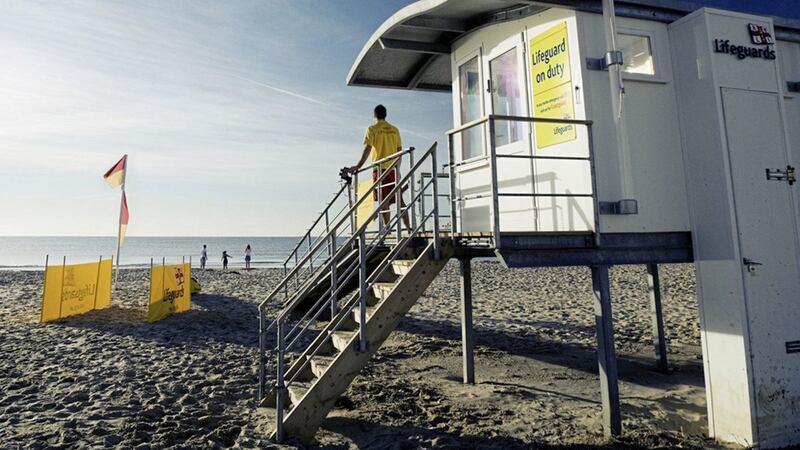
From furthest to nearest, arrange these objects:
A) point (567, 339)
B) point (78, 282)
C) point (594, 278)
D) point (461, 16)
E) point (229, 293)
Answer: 1. point (229, 293)
2. point (78, 282)
3. point (567, 339)
4. point (461, 16)
5. point (594, 278)

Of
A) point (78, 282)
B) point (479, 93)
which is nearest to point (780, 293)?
point (479, 93)

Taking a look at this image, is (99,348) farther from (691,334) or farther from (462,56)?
(691,334)

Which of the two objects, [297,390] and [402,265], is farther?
[402,265]

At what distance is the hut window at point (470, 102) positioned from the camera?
7.34m

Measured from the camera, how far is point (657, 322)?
343 inches

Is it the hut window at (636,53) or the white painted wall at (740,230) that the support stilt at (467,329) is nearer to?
the white painted wall at (740,230)

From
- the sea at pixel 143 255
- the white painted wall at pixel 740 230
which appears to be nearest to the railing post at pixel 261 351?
the white painted wall at pixel 740 230

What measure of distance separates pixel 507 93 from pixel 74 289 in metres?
12.6

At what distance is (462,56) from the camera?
7660mm

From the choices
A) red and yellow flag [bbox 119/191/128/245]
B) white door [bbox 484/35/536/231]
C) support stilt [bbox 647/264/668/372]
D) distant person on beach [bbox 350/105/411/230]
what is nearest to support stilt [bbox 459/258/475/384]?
distant person on beach [bbox 350/105/411/230]

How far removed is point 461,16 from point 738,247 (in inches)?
185

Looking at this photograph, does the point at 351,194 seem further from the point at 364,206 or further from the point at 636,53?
the point at 636,53

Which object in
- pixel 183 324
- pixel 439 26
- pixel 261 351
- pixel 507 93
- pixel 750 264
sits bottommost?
pixel 183 324

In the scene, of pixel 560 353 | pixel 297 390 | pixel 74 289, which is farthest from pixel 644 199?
pixel 74 289
